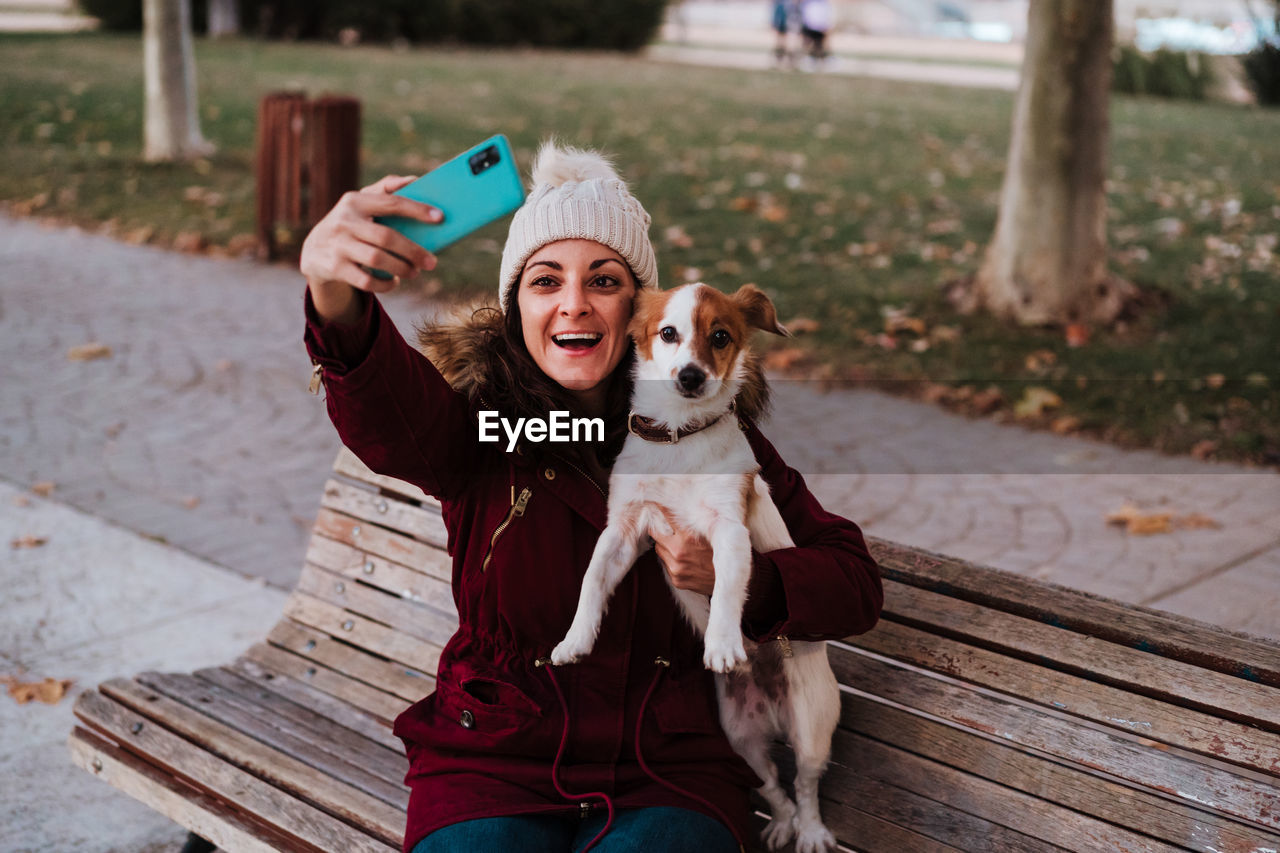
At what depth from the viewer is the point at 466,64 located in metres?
24.1

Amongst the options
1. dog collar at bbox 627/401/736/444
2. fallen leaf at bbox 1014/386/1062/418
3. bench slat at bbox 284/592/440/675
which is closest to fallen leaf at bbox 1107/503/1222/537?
fallen leaf at bbox 1014/386/1062/418

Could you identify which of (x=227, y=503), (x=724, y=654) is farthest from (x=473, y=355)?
(x=227, y=503)

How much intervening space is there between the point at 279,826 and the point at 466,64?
22.8 m

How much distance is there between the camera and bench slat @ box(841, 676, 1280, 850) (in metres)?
2.34

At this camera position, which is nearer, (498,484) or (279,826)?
(498,484)

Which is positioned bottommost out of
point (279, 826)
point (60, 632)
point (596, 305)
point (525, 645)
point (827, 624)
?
point (60, 632)

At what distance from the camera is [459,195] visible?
227 centimetres

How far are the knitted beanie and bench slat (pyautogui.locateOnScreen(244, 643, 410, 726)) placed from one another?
1.23 m

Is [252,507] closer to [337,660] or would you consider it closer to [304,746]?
[337,660]

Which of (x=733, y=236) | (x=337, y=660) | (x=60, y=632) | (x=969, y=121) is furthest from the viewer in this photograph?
(x=969, y=121)

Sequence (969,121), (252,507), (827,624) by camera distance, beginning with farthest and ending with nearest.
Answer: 1. (969,121)
2. (252,507)
3. (827,624)

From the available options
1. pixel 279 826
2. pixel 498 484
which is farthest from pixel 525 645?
pixel 279 826

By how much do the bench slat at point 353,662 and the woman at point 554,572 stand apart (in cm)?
68

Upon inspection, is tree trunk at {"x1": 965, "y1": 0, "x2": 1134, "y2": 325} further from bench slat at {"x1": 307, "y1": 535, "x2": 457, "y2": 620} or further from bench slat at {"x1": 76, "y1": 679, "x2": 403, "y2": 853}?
bench slat at {"x1": 76, "y1": 679, "x2": 403, "y2": 853}
